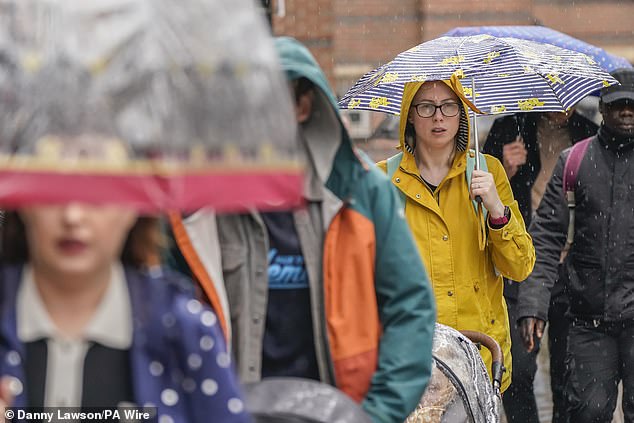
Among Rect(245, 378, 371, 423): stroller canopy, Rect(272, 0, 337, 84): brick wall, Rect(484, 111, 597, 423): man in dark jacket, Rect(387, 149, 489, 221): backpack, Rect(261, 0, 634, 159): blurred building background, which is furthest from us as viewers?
Rect(261, 0, 634, 159): blurred building background

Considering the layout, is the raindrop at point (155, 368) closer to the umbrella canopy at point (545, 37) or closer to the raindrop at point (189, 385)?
the raindrop at point (189, 385)

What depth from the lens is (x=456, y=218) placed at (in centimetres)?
625

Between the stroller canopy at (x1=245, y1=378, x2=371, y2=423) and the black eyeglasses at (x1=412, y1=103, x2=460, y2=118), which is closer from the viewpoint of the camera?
the stroller canopy at (x1=245, y1=378, x2=371, y2=423)

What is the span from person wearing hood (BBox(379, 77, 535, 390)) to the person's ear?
2.47m

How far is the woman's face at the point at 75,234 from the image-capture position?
242cm

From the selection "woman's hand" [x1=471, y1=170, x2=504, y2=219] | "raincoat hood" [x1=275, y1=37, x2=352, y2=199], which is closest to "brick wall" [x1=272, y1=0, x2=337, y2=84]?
"woman's hand" [x1=471, y1=170, x2=504, y2=219]

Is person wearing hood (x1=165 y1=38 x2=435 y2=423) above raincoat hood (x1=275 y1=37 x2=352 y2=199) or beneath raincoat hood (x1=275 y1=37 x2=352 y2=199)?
beneath

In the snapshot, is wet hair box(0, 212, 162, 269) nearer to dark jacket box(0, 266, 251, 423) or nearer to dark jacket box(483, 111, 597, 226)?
dark jacket box(0, 266, 251, 423)

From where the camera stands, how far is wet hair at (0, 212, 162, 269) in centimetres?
275

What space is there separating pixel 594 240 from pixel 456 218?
1199mm

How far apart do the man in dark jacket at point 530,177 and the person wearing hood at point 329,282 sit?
12.8 ft

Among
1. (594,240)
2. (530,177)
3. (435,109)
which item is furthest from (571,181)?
(530,177)

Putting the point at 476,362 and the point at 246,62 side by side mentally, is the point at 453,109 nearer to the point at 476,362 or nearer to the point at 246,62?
the point at 476,362

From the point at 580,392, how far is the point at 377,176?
374 cm
